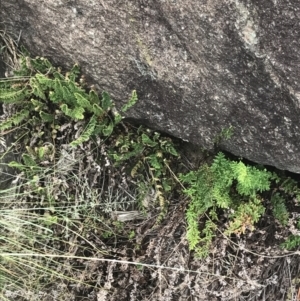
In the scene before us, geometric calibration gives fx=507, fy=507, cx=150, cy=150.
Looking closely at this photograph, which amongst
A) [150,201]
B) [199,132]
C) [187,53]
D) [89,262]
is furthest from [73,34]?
[89,262]

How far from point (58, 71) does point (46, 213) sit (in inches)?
34.1

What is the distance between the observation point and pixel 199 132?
2.80 metres

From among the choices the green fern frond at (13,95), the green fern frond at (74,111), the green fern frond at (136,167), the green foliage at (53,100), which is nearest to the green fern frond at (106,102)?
the green foliage at (53,100)

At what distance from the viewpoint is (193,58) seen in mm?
2576

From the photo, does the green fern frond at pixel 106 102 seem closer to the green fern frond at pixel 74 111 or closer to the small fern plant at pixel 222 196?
the green fern frond at pixel 74 111

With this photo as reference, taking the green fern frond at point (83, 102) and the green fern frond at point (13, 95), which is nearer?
the green fern frond at point (83, 102)

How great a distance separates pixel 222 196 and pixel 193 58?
2.57 feet

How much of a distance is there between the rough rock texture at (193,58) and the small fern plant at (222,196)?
104mm

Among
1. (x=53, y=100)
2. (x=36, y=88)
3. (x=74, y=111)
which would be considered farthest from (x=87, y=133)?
(x=36, y=88)

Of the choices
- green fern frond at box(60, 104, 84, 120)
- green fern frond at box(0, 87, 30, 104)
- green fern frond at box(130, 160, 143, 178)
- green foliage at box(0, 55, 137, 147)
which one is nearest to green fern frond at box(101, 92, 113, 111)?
green foliage at box(0, 55, 137, 147)

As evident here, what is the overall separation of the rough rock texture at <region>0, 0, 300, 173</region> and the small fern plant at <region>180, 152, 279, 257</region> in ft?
0.34

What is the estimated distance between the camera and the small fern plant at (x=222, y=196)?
272cm

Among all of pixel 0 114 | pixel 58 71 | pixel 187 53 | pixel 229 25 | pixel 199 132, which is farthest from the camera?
pixel 0 114

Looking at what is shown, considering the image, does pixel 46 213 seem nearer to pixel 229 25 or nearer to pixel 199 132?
pixel 199 132
